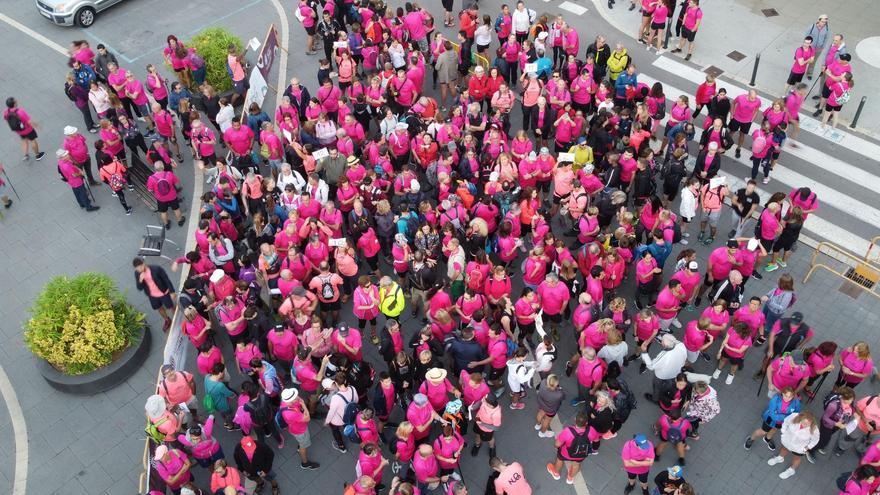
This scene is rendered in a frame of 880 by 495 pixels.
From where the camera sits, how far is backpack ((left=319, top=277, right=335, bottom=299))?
12945mm

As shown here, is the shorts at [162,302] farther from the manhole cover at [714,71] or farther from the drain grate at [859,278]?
the manhole cover at [714,71]

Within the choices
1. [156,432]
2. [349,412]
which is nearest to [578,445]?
[349,412]

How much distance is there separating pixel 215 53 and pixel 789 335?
14972 millimetres

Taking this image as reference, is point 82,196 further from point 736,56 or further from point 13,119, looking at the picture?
point 736,56

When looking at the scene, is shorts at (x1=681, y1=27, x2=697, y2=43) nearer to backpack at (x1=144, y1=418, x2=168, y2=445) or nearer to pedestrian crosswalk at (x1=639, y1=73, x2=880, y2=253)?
pedestrian crosswalk at (x1=639, y1=73, x2=880, y2=253)

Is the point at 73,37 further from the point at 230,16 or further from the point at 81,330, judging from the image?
the point at 81,330

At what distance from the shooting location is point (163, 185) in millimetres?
15414

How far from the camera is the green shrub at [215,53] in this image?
19.1 metres

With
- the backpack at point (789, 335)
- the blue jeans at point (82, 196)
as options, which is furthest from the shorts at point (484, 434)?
the blue jeans at point (82, 196)

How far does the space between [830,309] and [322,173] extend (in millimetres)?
10589

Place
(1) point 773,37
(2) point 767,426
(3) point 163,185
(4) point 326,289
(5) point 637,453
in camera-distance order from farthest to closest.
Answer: (1) point 773,37 → (3) point 163,185 → (4) point 326,289 → (2) point 767,426 → (5) point 637,453

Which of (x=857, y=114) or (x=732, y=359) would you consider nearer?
(x=732, y=359)

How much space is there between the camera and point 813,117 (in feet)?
60.4

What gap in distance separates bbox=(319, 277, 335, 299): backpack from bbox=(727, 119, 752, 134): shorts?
33.2ft
